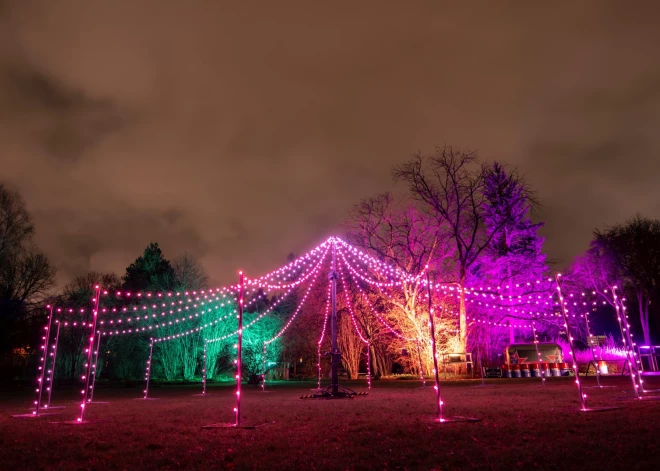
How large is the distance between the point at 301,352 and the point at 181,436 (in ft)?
129

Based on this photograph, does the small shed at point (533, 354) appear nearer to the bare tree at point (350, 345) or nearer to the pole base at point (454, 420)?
the bare tree at point (350, 345)

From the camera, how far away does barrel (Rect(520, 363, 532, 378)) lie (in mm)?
29172

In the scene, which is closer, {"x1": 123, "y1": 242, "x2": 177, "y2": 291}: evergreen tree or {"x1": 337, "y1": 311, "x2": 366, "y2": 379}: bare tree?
{"x1": 337, "y1": 311, "x2": 366, "y2": 379}: bare tree

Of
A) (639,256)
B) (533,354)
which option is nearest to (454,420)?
(533,354)

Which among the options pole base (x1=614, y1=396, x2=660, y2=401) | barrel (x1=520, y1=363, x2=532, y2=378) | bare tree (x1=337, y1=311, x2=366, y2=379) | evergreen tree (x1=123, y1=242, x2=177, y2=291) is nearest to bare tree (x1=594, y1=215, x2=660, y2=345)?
barrel (x1=520, y1=363, x2=532, y2=378)

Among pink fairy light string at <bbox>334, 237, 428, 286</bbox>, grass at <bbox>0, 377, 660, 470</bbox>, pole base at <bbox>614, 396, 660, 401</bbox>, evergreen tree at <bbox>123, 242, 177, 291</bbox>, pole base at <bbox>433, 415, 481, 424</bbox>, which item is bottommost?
grass at <bbox>0, 377, 660, 470</bbox>

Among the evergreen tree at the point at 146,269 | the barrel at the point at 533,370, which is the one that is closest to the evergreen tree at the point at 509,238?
the barrel at the point at 533,370

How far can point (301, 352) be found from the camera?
46750 mm

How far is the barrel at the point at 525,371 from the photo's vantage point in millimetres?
29172

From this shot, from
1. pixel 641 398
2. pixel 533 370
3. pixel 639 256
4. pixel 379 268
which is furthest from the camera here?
pixel 639 256

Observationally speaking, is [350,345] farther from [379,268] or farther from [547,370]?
[379,268]

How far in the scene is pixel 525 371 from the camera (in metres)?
29.3

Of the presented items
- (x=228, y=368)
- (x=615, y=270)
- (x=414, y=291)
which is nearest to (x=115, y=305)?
(x=228, y=368)

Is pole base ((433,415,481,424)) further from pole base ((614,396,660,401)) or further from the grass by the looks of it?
pole base ((614,396,660,401))
